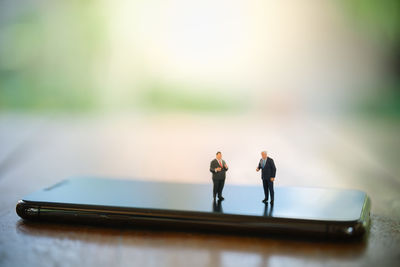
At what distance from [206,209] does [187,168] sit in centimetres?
69

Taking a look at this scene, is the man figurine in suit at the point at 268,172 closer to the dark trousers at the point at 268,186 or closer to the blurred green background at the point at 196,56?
the dark trousers at the point at 268,186

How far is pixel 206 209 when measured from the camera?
32.3 inches

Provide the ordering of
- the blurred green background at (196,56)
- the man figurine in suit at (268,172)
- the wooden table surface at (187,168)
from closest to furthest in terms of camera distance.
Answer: the wooden table surface at (187,168) < the man figurine in suit at (268,172) < the blurred green background at (196,56)

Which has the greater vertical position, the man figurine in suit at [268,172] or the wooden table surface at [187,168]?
the man figurine in suit at [268,172]

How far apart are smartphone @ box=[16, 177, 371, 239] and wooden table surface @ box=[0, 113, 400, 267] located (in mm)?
19

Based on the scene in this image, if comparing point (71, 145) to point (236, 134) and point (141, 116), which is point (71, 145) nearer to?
point (141, 116)

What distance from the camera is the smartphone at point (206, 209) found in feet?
2.52

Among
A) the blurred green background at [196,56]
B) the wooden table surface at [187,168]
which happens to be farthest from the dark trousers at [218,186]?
the blurred green background at [196,56]

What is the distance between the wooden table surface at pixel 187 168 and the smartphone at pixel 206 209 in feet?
0.06

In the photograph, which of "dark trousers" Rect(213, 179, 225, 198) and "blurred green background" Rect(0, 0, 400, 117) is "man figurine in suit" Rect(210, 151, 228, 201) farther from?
"blurred green background" Rect(0, 0, 400, 117)

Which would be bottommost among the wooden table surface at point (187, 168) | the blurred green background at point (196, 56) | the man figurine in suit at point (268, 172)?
the wooden table surface at point (187, 168)

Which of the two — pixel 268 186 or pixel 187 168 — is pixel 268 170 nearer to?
pixel 268 186

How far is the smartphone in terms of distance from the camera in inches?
30.2

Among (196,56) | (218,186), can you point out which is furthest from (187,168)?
(196,56)
